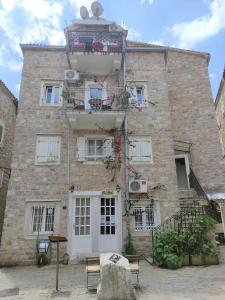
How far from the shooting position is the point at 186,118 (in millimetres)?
15773

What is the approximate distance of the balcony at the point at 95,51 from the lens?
1338cm

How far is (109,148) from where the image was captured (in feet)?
40.7

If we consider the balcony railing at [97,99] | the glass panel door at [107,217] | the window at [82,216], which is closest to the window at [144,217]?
the glass panel door at [107,217]

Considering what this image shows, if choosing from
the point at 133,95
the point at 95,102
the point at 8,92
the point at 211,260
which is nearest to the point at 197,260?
the point at 211,260

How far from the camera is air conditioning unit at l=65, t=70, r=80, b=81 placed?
1315 cm

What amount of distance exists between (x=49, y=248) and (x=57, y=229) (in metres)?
0.78

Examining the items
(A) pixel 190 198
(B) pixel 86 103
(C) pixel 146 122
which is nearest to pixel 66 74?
(B) pixel 86 103

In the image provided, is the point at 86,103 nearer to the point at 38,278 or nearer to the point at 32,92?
the point at 32,92

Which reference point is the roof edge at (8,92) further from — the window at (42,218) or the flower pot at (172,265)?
the flower pot at (172,265)

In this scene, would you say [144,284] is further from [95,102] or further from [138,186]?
[95,102]

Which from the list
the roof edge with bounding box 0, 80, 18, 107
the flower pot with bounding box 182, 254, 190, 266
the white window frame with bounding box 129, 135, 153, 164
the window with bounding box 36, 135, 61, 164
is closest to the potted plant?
the flower pot with bounding box 182, 254, 190, 266

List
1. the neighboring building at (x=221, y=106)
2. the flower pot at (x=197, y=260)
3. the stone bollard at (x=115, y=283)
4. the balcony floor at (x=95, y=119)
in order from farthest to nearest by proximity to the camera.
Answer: the neighboring building at (x=221, y=106), the balcony floor at (x=95, y=119), the flower pot at (x=197, y=260), the stone bollard at (x=115, y=283)

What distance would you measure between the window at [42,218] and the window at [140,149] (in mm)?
4264

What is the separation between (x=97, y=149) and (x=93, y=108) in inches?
75.8
